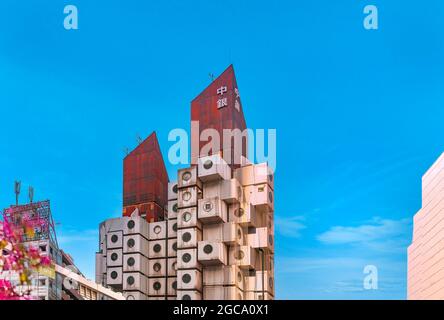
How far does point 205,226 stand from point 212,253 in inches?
123

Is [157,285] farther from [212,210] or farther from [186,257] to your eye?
[212,210]

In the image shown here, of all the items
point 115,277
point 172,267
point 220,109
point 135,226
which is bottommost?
point 115,277

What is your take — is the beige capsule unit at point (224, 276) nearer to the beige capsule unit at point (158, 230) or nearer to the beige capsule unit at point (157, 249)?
the beige capsule unit at point (157, 249)

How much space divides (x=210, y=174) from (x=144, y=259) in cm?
1158

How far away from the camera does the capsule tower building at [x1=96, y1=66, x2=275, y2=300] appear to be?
2040 inches

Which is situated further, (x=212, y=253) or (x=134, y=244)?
(x=134, y=244)

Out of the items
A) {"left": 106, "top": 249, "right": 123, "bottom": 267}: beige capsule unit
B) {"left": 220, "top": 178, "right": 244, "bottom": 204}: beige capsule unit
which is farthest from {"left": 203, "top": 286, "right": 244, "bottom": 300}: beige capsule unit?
{"left": 106, "top": 249, "right": 123, "bottom": 267}: beige capsule unit

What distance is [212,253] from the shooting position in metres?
51.0

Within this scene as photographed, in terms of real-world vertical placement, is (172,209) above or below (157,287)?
above

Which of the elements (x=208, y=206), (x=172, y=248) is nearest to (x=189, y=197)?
(x=208, y=206)

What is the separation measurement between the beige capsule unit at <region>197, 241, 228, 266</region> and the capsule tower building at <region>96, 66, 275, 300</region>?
0.08 metres

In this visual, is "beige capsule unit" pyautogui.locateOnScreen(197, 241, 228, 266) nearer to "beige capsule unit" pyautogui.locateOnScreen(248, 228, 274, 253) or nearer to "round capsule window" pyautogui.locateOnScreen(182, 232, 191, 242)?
"round capsule window" pyautogui.locateOnScreen(182, 232, 191, 242)

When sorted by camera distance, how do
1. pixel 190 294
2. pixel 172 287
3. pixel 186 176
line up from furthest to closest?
pixel 172 287 < pixel 186 176 < pixel 190 294
